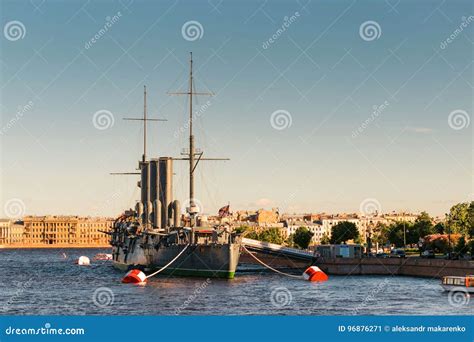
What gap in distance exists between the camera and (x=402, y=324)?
2269 centimetres

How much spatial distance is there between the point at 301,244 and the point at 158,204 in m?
59.9

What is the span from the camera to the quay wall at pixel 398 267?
70312mm

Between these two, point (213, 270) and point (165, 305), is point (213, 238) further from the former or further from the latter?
point (165, 305)

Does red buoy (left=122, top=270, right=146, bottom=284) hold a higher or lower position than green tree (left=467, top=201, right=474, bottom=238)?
lower

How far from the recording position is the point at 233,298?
178ft

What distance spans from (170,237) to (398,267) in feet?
80.3

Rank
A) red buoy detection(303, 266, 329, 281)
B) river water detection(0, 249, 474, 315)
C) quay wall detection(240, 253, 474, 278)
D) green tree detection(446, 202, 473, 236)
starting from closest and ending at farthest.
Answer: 1. river water detection(0, 249, 474, 315)
2. quay wall detection(240, 253, 474, 278)
3. red buoy detection(303, 266, 329, 281)
4. green tree detection(446, 202, 473, 236)

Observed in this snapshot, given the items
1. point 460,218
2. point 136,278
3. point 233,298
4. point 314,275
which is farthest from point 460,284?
point 460,218

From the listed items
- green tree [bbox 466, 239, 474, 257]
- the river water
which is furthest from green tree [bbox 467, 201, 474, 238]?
the river water

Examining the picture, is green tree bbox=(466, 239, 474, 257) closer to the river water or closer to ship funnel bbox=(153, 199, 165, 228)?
the river water

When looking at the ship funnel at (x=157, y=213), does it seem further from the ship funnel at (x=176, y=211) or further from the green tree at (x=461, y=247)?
the green tree at (x=461, y=247)

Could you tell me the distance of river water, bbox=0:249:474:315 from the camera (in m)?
46.7

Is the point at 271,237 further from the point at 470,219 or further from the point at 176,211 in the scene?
the point at 176,211

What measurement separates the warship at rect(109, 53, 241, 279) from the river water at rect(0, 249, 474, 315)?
8.32ft
